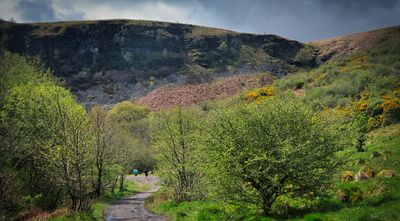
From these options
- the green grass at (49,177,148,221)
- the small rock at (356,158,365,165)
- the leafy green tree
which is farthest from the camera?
the leafy green tree

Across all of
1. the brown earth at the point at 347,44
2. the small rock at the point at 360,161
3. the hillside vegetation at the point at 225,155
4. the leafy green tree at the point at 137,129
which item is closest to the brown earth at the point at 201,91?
the leafy green tree at the point at 137,129

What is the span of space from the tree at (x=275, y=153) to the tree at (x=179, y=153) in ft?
34.2

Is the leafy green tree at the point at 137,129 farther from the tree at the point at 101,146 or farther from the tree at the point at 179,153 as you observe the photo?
the tree at the point at 179,153

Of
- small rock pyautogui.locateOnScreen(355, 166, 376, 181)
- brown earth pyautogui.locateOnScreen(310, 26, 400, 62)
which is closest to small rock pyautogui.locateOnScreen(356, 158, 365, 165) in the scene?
small rock pyautogui.locateOnScreen(355, 166, 376, 181)

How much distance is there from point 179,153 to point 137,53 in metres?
121

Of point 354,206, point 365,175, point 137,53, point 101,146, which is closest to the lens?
point 354,206

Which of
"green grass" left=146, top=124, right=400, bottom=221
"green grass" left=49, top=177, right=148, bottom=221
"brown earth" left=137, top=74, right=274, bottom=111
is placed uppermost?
"brown earth" left=137, top=74, right=274, bottom=111

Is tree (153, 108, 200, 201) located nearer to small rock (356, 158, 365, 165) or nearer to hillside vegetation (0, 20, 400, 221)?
hillside vegetation (0, 20, 400, 221)

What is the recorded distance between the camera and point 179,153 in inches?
1155

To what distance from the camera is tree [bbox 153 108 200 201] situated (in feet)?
93.8

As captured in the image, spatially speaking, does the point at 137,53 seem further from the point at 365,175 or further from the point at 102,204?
the point at 365,175

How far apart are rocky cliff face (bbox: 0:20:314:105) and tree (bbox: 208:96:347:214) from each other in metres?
106

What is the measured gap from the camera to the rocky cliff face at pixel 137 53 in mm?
129875

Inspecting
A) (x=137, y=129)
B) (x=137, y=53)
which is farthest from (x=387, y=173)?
(x=137, y=53)
